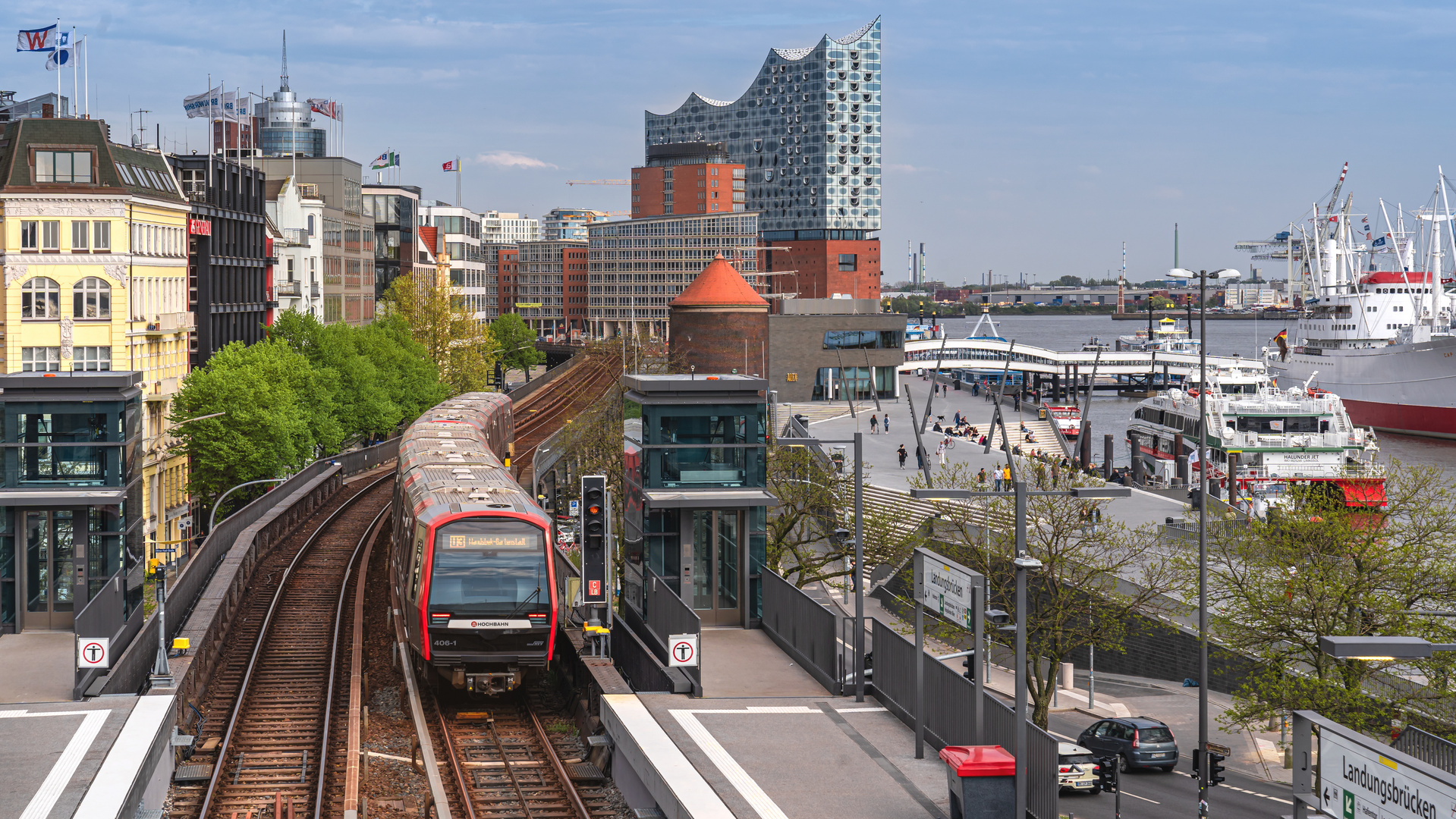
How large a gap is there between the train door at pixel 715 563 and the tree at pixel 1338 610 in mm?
10709

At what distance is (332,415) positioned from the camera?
72.9 meters

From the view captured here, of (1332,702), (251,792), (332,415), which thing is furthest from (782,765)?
(332,415)

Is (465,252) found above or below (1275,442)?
above

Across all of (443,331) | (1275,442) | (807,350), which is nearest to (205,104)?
(443,331)

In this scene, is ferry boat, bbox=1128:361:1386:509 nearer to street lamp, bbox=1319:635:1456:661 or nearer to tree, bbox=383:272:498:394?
tree, bbox=383:272:498:394

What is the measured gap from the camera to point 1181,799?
1174 inches

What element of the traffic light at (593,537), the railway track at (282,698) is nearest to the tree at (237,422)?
the railway track at (282,698)

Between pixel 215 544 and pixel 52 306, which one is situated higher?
pixel 52 306

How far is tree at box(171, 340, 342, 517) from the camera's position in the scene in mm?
58219

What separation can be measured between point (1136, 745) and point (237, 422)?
39.6 m

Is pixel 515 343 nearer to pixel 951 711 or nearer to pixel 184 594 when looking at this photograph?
pixel 184 594

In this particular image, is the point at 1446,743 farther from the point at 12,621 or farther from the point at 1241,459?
the point at 1241,459

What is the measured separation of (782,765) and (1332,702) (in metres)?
13.9

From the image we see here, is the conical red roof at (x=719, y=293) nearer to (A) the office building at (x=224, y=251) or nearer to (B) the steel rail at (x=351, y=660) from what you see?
(A) the office building at (x=224, y=251)
